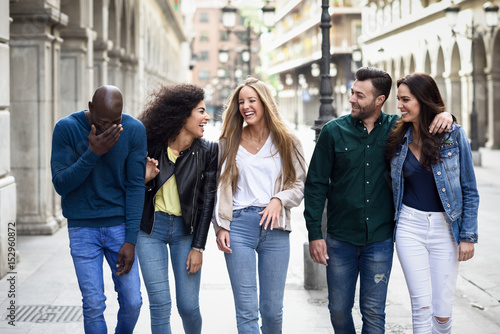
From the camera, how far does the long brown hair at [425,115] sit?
13.7ft

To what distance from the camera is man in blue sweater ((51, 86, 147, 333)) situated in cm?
404

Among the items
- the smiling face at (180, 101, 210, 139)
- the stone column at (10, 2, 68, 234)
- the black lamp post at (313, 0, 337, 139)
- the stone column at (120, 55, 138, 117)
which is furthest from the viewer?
the stone column at (120, 55, 138, 117)

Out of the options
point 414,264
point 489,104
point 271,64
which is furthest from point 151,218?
point 271,64

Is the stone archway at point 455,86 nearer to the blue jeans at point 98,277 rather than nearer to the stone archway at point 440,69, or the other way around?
the stone archway at point 440,69

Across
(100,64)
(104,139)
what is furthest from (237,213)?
(100,64)

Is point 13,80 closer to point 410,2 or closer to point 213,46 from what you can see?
point 410,2

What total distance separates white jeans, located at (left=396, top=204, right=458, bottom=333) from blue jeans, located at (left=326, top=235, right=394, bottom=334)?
0.14 meters

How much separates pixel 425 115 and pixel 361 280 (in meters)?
1.10

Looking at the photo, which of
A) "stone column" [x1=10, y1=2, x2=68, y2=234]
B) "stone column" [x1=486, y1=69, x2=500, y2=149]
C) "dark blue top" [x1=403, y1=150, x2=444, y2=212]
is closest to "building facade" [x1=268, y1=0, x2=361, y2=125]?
"stone column" [x1=486, y1=69, x2=500, y2=149]

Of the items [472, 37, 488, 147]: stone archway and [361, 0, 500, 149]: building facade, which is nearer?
[361, 0, 500, 149]: building facade

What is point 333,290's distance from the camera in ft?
14.4

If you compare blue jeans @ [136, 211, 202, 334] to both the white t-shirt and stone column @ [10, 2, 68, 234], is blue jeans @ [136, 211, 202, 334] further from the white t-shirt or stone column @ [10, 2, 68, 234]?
stone column @ [10, 2, 68, 234]

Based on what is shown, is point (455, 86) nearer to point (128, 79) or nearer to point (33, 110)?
point (128, 79)

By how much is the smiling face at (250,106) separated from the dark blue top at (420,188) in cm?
95
